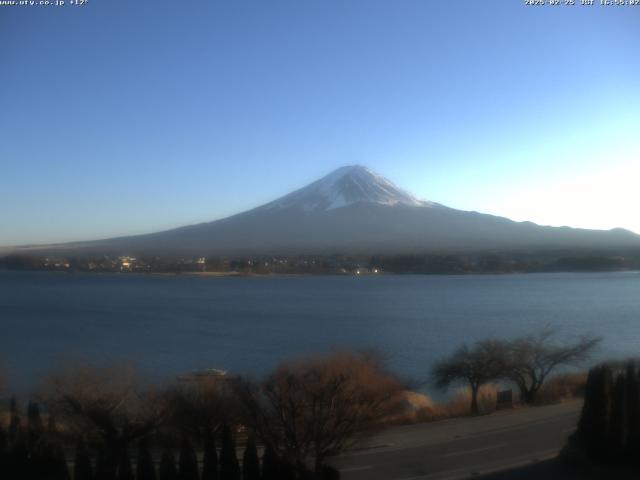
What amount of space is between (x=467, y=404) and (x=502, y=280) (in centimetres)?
3546

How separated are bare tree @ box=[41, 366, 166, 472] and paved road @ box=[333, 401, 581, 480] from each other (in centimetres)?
191

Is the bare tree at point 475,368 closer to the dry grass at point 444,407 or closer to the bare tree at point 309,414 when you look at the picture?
the dry grass at point 444,407

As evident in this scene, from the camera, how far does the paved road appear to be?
6.24 metres

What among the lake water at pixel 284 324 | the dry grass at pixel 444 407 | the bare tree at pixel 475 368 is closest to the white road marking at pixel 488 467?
the dry grass at pixel 444 407

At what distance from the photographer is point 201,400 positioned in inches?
262

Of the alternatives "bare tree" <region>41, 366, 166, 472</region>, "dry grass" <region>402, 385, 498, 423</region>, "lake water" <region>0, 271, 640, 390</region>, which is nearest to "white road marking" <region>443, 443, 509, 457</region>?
"dry grass" <region>402, 385, 498, 423</region>

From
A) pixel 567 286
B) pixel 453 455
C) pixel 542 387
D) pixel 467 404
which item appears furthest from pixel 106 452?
pixel 567 286

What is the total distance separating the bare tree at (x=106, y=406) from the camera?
5.98 meters

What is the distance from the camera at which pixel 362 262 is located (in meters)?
28.9

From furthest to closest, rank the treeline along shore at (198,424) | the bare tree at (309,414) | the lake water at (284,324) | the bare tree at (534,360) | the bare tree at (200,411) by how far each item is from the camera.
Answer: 1. the lake water at (284,324)
2. the bare tree at (534,360)
3. the bare tree at (200,411)
4. the bare tree at (309,414)
5. the treeline along shore at (198,424)

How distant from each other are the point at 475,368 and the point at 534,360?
139 cm

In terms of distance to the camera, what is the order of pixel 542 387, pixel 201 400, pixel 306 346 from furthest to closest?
pixel 306 346
pixel 542 387
pixel 201 400

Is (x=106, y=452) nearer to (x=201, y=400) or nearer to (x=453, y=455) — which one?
(x=201, y=400)

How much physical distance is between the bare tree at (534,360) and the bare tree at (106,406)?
6190 mm
